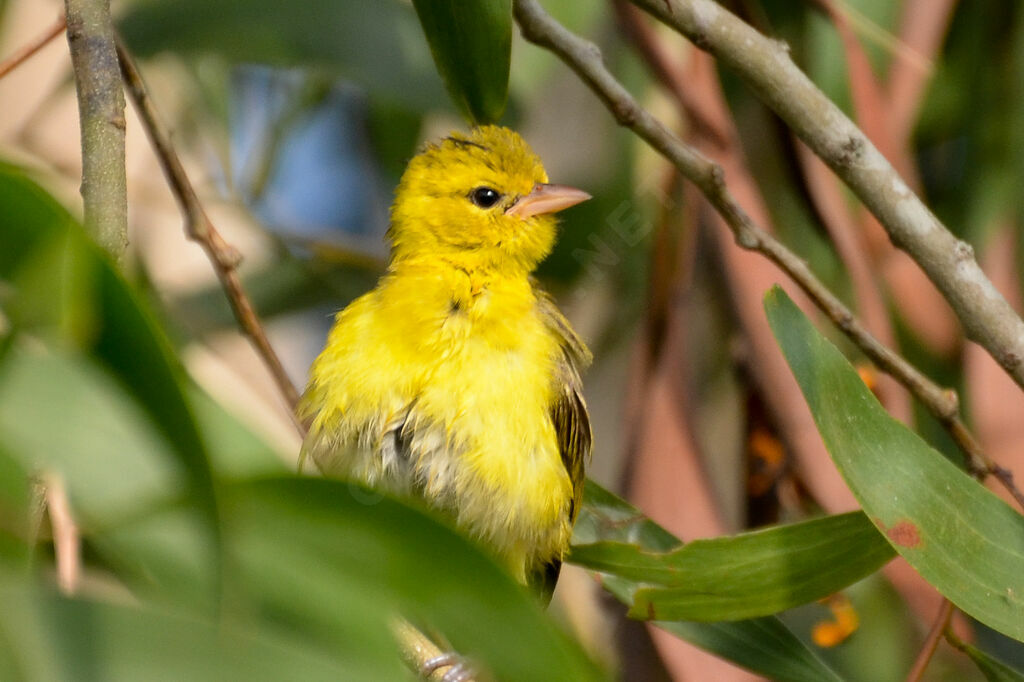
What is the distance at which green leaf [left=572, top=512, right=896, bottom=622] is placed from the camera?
5.21ft

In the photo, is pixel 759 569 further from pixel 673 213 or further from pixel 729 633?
pixel 673 213

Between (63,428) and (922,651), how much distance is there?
1242 millimetres

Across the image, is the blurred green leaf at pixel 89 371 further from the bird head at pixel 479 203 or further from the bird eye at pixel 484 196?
the bird eye at pixel 484 196

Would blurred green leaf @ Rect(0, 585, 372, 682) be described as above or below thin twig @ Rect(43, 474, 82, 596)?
below

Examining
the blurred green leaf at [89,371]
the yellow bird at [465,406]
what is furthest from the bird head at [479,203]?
the blurred green leaf at [89,371]

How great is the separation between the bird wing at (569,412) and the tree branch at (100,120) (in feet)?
3.35

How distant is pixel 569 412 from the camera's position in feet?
7.13

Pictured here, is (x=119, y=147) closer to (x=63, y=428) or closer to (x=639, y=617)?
(x=63, y=428)

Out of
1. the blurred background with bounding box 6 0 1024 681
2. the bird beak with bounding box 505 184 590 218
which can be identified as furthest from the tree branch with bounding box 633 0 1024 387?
the bird beak with bounding box 505 184 590 218

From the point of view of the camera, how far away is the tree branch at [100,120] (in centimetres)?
121

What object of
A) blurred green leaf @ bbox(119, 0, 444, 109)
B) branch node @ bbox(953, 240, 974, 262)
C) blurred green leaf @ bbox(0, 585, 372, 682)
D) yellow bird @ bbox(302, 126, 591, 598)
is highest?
blurred green leaf @ bbox(119, 0, 444, 109)

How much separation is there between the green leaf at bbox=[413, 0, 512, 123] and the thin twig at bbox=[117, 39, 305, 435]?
1.54ft

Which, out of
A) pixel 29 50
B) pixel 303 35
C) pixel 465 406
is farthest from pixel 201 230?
pixel 303 35

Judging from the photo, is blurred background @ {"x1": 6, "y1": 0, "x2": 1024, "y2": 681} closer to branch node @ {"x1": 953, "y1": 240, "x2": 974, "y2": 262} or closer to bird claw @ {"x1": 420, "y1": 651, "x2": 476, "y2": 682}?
bird claw @ {"x1": 420, "y1": 651, "x2": 476, "y2": 682}
